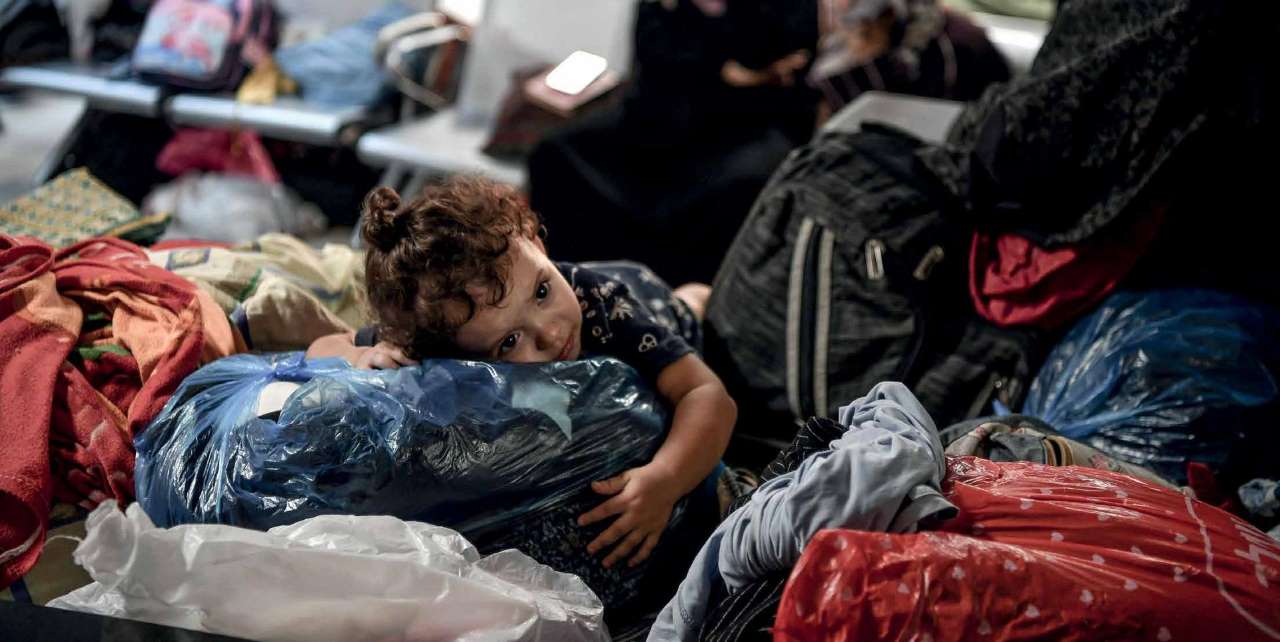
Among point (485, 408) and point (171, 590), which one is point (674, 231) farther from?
point (171, 590)

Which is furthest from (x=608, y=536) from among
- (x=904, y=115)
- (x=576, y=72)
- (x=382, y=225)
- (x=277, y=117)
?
(x=277, y=117)

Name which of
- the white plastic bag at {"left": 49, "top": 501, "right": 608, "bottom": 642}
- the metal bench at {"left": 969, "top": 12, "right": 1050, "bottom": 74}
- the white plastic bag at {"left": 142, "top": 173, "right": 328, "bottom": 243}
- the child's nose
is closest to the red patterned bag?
the white plastic bag at {"left": 49, "top": 501, "right": 608, "bottom": 642}

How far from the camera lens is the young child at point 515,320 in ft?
4.23

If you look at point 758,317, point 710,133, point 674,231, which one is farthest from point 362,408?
point 710,133

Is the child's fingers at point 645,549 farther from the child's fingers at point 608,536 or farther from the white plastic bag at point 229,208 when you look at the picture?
the white plastic bag at point 229,208

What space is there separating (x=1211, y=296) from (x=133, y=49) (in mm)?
3655

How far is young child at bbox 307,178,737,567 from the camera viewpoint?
129 cm

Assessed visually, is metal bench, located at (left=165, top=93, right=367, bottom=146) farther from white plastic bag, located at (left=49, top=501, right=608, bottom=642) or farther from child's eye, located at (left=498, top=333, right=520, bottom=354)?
white plastic bag, located at (left=49, top=501, right=608, bottom=642)

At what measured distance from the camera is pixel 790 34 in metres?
2.76

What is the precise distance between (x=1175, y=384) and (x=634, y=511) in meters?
0.86

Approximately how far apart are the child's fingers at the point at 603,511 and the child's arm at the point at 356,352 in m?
0.30

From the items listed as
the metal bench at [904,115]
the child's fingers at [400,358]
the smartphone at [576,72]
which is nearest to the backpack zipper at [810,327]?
the metal bench at [904,115]

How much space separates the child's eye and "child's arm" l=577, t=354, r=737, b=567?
0.21m

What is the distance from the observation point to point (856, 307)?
70.9 inches
